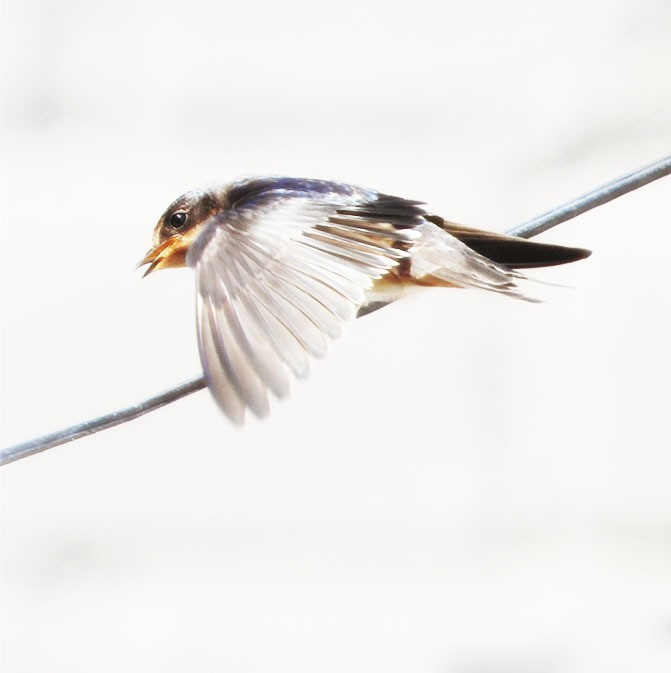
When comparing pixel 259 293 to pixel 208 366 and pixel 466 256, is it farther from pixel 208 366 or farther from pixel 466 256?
pixel 466 256

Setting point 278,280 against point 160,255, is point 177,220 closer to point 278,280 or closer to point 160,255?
point 160,255

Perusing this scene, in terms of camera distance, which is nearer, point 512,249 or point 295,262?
point 295,262

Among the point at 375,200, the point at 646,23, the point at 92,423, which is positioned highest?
the point at 646,23

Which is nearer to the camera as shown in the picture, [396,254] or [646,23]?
[396,254]

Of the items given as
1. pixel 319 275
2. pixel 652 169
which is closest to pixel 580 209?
pixel 652 169

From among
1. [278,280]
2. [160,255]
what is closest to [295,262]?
[278,280]

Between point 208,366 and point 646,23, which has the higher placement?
point 646,23

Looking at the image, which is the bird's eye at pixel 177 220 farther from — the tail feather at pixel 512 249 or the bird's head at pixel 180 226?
the tail feather at pixel 512 249

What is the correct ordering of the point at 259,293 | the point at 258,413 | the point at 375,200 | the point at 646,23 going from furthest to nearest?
1. the point at 646,23
2. the point at 375,200
3. the point at 259,293
4. the point at 258,413
